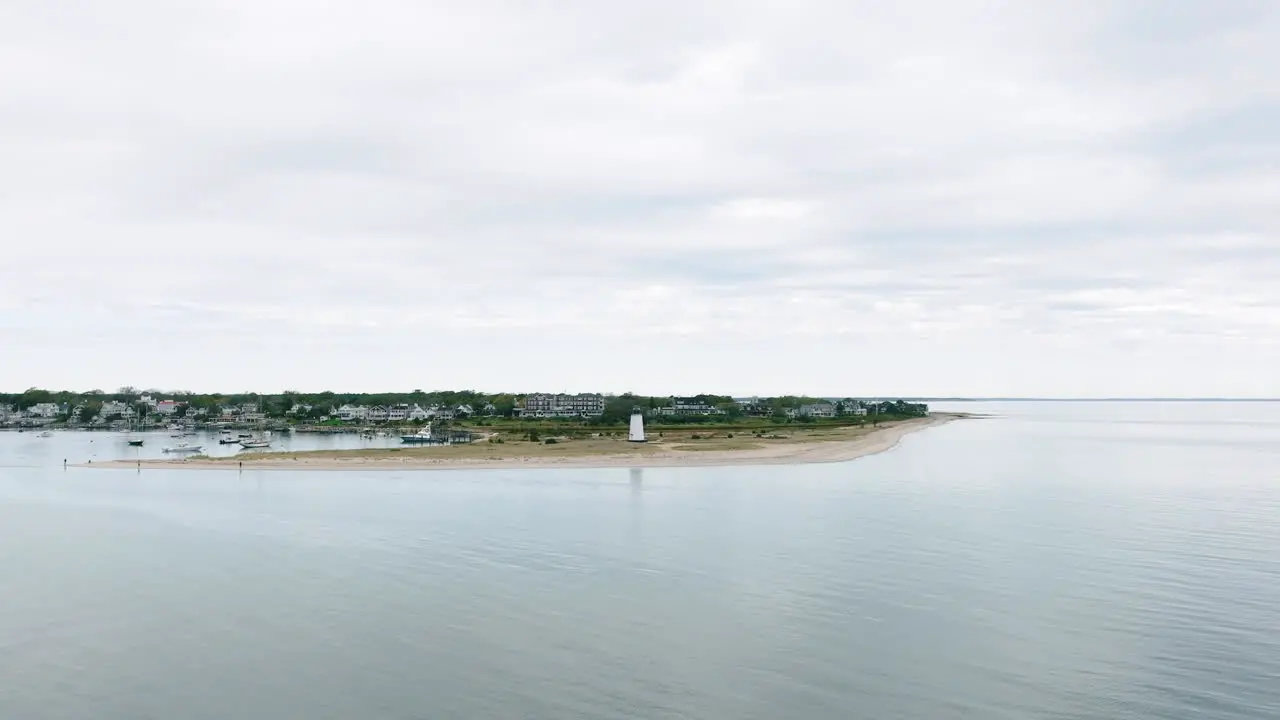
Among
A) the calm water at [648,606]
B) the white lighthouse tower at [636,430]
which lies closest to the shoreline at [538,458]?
the white lighthouse tower at [636,430]

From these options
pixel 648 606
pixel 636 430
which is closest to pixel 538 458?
pixel 636 430

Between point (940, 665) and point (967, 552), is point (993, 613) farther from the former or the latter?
point (967, 552)

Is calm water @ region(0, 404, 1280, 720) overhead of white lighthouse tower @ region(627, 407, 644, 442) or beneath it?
beneath

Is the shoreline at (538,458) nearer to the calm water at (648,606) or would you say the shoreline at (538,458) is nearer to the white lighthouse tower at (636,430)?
the white lighthouse tower at (636,430)

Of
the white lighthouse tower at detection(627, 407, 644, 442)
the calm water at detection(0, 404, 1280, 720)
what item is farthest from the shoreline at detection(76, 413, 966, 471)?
the calm water at detection(0, 404, 1280, 720)

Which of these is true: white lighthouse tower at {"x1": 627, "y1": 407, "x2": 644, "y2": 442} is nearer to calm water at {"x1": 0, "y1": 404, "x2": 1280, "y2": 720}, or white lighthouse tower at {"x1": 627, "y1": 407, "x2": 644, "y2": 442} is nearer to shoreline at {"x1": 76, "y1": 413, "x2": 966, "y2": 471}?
shoreline at {"x1": 76, "y1": 413, "x2": 966, "y2": 471}

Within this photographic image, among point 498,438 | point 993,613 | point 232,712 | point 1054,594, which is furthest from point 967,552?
point 498,438
